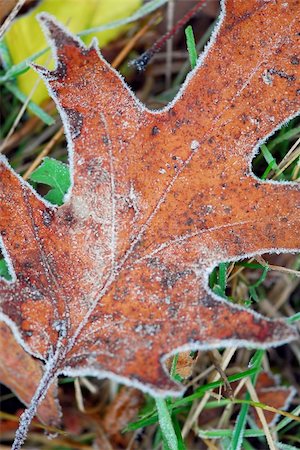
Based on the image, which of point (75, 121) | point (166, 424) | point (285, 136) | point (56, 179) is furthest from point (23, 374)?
point (285, 136)

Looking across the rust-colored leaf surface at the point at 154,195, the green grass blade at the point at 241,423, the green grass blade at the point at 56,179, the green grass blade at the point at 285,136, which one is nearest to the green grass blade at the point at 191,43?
the rust-colored leaf surface at the point at 154,195

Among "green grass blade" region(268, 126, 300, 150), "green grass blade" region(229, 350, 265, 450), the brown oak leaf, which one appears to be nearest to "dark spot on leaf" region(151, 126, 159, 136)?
the brown oak leaf


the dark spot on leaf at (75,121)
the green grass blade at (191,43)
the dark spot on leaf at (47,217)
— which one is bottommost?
the dark spot on leaf at (47,217)

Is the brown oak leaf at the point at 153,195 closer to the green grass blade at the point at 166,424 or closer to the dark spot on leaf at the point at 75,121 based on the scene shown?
the dark spot on leaf at the point at 75,121

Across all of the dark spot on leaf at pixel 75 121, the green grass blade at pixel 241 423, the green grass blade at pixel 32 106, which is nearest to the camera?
the dark spot on leaf at pixel 75 121

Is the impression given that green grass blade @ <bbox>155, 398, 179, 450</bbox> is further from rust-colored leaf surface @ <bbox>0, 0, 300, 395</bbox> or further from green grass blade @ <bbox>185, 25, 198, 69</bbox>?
green grass blade @ <bbox>185, 25, 198, 69</bbox>

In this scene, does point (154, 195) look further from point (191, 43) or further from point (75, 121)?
point (191, 43)
